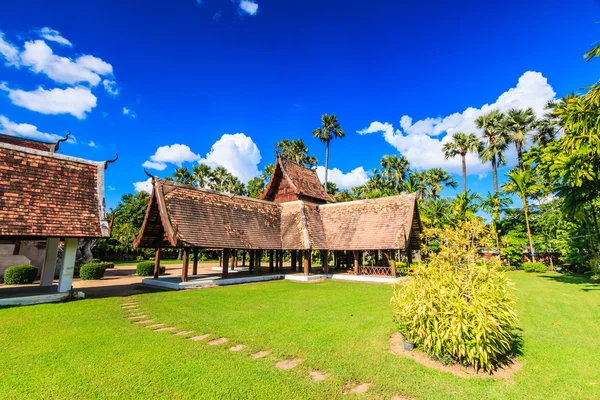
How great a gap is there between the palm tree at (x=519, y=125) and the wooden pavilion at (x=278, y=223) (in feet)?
73.2

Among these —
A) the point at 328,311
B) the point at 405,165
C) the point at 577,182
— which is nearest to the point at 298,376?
the point at 328,311

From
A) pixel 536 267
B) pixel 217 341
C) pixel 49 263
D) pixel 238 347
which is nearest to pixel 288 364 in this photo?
pixel 238 347

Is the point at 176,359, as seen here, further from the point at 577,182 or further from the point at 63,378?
the point at 577,182

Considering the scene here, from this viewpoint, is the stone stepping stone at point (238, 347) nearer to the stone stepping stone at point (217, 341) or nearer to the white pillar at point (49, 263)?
the stone stepping stone at point (217, 341)

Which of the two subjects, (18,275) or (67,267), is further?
(18,275)

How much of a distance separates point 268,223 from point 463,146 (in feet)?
99.0

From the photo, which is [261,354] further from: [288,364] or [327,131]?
[327,131]

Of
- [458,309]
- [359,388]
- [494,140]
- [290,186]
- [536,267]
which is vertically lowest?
[359,388]

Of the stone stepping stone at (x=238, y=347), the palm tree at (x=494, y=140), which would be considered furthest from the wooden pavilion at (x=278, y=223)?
the palm tree at (x=494, y=140)

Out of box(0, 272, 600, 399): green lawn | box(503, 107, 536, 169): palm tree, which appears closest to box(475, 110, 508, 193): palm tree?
box(503, 107, 536, 169): palm tree

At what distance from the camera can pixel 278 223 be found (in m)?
20.6

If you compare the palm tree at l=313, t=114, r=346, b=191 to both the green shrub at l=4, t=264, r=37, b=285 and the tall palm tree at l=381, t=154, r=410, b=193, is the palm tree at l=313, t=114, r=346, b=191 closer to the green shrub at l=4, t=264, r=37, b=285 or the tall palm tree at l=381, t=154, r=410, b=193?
the tall palm tree at l=381, t=154, r=410, b=193

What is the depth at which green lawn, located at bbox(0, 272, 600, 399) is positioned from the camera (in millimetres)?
4344

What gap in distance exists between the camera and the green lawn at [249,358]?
434 cm
